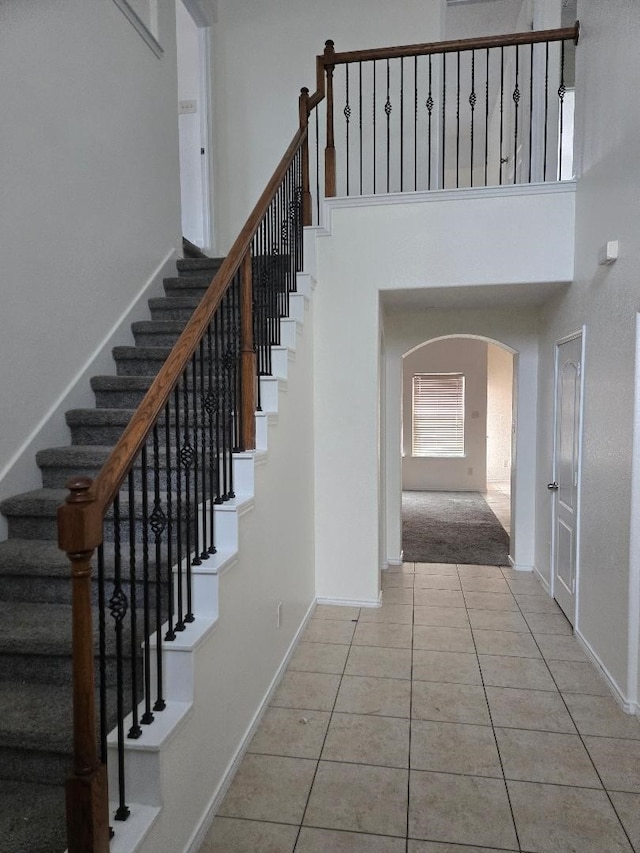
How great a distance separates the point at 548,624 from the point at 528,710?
125cm

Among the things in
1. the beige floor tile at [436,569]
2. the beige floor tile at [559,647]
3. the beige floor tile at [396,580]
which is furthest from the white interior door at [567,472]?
the beige floor tile at [396,580]

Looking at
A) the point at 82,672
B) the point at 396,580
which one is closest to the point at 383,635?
the point at 396,580

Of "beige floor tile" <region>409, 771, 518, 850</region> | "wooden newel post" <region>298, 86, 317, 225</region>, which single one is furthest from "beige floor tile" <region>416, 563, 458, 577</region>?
"wooden newel post" <region>298, 86, 317, 225</region>

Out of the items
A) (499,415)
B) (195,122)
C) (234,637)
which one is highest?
(195,122)

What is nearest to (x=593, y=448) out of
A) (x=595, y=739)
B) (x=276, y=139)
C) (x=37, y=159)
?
(x=595, y=739)

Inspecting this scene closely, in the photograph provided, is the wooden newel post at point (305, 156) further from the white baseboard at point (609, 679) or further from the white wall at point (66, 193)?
the white baseboard at point (609, 679)

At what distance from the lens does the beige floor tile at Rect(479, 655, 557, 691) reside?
3.28 m

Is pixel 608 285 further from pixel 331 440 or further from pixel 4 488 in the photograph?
pixel 4 488

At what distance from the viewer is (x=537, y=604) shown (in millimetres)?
4531

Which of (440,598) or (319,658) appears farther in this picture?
(440,598)

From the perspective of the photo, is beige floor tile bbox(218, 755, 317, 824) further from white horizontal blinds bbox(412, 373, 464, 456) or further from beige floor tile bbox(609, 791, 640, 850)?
white horizontal blinds bbox(412, 373, 464, 456)

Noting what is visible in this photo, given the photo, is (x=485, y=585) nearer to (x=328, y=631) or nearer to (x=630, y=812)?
(x=328, y=631)

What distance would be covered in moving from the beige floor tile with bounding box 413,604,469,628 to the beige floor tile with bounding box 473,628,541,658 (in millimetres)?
175

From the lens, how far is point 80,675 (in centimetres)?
145
